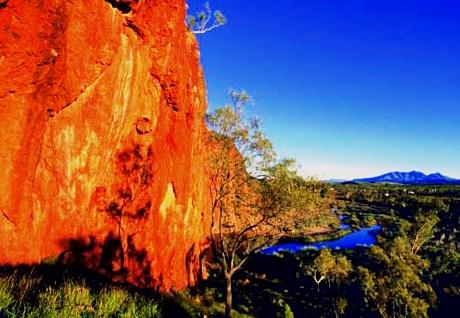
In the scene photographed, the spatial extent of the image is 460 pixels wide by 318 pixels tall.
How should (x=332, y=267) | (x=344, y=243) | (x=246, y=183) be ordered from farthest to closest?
(x=344, y=243) → (x=332, y=267) → (x=246, y=183)

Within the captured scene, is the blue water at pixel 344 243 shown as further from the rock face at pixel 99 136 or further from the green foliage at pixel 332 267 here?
the rock face at pixel 99 136

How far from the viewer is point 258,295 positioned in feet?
139

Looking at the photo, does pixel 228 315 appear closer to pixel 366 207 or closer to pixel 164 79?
pixel 164 79

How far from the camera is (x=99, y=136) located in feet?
64.5

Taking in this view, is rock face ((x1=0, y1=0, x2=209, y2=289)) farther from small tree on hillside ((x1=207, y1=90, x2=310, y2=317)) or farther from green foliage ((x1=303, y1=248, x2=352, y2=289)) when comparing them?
green foliage ((x1=303, y1=248, x2=352, y2=289))

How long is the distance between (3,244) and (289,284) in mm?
49392

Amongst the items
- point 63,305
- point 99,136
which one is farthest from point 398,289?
point 63,305

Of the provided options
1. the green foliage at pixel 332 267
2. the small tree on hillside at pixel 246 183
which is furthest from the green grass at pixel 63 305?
the green foliage at pixel 332 267

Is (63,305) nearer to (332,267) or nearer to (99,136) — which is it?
(99,136)

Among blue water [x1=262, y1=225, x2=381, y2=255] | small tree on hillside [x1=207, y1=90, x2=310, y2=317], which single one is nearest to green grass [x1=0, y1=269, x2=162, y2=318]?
small tree on hillside [x1=207, y1=90, x2=310, y2=317]

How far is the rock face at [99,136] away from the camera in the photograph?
47.2ft

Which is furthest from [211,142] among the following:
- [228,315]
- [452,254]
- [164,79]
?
[452,254]

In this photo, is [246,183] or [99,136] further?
[246,183]

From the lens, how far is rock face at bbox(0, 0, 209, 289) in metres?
14.4
